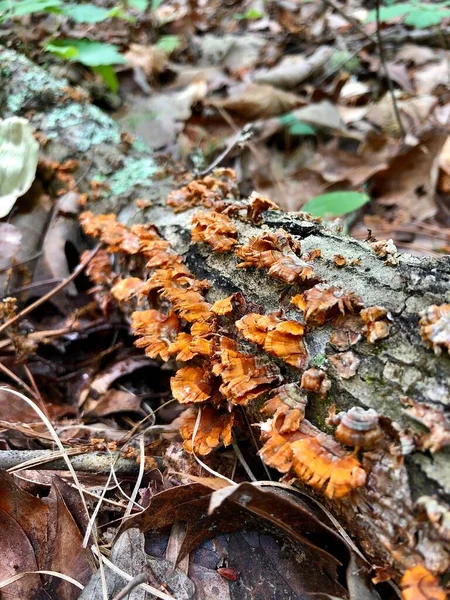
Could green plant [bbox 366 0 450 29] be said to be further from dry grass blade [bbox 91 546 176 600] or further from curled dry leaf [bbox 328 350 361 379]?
dry grass blade [bbox 91 546 176 600]

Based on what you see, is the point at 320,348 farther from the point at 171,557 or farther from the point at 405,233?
the point at 405,233

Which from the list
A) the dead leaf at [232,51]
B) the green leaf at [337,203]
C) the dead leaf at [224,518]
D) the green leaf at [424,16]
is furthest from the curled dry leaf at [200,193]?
the dead leaf at [232,51]

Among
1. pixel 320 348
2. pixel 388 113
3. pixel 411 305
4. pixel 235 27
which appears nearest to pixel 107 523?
pixel 320 348

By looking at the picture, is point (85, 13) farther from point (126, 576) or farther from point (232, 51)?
point (126, 576)

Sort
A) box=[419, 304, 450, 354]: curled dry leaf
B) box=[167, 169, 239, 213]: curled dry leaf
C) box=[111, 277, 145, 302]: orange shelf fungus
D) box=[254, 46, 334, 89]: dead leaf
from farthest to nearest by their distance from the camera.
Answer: box=[254, 46, 334, 89]: dead leaf, box=[167, 169, 239, 213]: curled dry leaf, box=[111, 277, 145, 302]: orange shelf fungus, box=[419, 304, 450, 354]: curled dry leaf

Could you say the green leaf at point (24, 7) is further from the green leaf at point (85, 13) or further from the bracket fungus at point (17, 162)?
the bracket fungus at point (17, 162)

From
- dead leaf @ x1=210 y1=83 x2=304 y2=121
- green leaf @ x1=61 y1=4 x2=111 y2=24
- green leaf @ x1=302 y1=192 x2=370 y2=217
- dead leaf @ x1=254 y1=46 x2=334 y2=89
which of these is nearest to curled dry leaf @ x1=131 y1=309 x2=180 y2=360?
green leaf @ x1=302 y1=192 x2=370 y2=217
